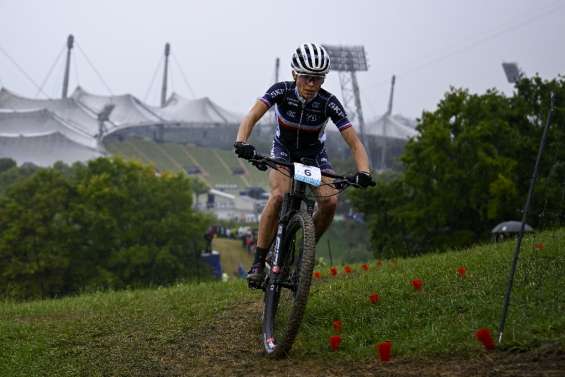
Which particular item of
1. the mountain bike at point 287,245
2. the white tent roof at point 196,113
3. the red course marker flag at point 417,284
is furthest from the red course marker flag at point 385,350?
the white tent roof at point 196,113

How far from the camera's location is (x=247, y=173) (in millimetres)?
168250

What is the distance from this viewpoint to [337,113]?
8367 millimetres

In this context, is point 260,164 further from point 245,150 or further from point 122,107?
point 122,107

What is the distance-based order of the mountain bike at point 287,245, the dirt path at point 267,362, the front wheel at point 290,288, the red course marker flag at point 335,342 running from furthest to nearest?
the mountain bike at point 287,245 < the red course marker flag at point 335,342 < the front wheel at point 290,288 < the dirt path at point 267,362

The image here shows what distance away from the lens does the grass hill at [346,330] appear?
21.3ft

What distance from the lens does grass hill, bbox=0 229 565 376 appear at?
649 cm

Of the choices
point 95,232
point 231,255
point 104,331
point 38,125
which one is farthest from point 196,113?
point 104,331

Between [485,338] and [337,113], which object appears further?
[337,113]

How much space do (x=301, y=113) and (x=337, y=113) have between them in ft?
1.24

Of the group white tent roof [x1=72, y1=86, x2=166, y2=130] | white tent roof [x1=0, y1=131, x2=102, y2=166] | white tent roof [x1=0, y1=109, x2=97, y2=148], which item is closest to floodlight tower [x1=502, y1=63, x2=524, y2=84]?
white tent roof [x1=0, y1=131, x2=102, y2=166]

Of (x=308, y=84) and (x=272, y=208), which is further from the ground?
(x=308, y=84)

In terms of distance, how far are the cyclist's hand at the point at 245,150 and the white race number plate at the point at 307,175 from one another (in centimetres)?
44

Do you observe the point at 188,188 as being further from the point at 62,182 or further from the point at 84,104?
the point at 84,104

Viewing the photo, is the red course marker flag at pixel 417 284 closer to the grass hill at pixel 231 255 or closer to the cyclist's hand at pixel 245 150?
the cyclist's hand at pixel 245 150
